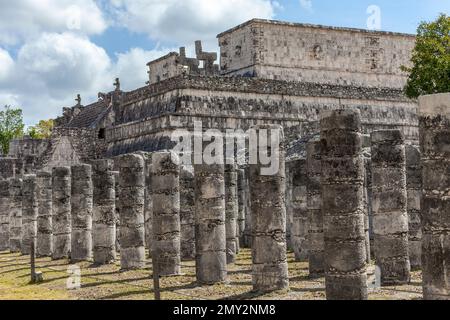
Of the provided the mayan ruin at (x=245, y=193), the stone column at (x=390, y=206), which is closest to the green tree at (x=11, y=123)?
the mayan ruin at (x=245, y=193)

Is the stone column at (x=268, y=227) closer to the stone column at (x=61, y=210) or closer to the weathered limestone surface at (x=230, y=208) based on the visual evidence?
the weathered limestone surface at (x=230, y=208)

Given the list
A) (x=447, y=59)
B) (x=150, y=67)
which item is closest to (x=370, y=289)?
(x=447, y=59)

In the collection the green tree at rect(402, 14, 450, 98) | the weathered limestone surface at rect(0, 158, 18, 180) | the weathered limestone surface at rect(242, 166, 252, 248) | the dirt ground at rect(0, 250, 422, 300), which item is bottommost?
the dirt ground at rect(0, 250, 422, 300)

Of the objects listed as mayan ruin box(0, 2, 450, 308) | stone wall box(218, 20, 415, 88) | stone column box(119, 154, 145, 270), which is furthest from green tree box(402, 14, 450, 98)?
stone column box(119, 154, 145, 270)

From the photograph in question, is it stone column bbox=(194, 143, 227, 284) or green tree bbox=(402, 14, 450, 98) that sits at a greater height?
green tree bbox=(402, 14, 450, 98)

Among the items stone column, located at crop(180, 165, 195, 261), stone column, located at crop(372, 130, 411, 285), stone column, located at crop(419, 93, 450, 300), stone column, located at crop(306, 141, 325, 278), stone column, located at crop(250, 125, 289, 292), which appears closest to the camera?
stone column, located at crop(419, 93, 450, 300)

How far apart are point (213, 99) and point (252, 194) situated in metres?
15.3

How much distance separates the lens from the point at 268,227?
11.0 metres

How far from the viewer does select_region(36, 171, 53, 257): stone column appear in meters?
18.5

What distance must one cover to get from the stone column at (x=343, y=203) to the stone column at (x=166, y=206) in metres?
4.19

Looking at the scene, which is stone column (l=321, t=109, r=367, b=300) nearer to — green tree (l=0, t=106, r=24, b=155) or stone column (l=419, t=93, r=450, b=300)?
stone column (l=419, t=93, r=450, b=300)

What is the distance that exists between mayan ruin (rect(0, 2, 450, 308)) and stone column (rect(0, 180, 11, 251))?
4 cm

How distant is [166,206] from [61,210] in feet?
16.8
